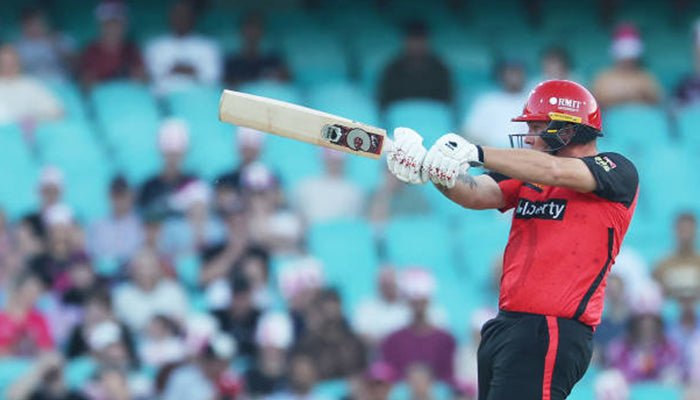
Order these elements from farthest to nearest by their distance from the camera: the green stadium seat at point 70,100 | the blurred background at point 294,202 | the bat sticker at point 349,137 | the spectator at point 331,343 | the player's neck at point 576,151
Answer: the green stadium seat at point 70,100, the spectator at point 331,343, the blurred background at point 294,202, the player's neck at point 576,151, the bat sticker at point 349,137

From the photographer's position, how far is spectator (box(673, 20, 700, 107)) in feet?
40.6

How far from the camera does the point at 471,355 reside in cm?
977

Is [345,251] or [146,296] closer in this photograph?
[146,296]

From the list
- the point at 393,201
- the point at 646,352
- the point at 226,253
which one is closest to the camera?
the point at 646,352

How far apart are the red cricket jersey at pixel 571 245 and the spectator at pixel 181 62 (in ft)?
21.5

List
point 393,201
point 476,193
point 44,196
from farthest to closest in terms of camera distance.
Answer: point 393,201, point 44,196, point 476,193

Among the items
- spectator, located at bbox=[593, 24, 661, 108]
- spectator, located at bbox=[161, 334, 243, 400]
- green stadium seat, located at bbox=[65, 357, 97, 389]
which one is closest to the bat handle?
spectator, located at bbox=[161, 334, 243, 400]

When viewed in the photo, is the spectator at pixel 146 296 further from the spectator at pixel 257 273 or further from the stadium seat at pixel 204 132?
the stadium seat at pixel 204 132

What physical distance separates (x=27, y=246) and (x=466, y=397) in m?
3.56

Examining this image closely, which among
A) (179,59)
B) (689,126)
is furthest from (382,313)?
(689,126)

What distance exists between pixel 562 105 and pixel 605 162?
318 mm

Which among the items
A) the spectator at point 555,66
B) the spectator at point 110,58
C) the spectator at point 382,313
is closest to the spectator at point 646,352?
the spectator at point 382,313

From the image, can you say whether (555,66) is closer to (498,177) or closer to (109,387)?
(109,387)

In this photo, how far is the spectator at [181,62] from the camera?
11781mm
